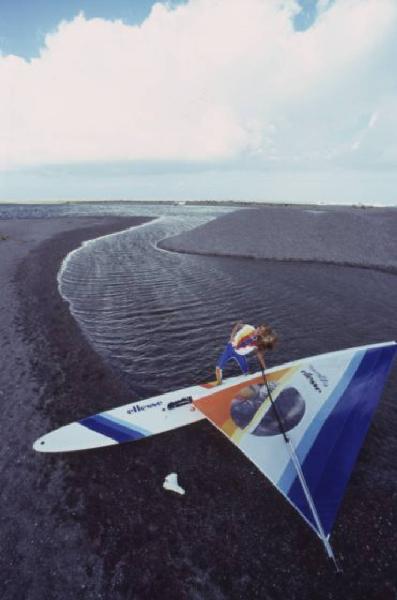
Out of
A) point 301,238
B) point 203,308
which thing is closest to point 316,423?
point 203,308

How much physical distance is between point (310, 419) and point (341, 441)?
825mm

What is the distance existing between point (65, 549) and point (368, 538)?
18.7 feet

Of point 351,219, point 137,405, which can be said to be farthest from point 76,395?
point 351,219

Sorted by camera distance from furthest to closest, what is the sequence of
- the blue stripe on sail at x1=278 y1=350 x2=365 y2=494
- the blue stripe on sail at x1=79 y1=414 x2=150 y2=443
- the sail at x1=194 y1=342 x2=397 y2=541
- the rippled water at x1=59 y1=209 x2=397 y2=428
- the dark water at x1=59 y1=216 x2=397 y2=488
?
1. the rippled water at x1=59 y1=209 x2=397 y2=428
2. the dark water at x1=59 y1=216 x2=397 y2=488
3. the blue stripe on sail at x1=79 y1=414 x2=150 y2=443
4. the blue stripe on sail at x1=278 y1=350 x2=365 y2=494
5. the sail at x1=194 y1=342 x2=397 y2=541

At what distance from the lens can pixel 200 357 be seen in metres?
12.2

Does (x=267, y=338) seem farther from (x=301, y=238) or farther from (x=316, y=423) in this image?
(x=301, y=238)

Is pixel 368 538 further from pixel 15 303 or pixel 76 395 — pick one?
pixel 15 303

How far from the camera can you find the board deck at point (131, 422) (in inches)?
303

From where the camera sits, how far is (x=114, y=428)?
806cm

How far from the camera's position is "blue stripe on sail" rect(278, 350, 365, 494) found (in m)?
6.10

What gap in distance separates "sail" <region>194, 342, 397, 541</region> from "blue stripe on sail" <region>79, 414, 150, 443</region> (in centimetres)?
176

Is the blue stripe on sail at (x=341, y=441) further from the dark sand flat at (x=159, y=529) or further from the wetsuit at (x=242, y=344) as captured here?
the wetsuit at (x=242, y=344)

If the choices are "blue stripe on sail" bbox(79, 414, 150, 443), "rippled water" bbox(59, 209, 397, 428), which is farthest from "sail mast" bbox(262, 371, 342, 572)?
"rippled water" bbox(59, 209, 397, 428)

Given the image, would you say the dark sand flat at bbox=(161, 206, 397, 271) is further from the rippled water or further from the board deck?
the board deck
